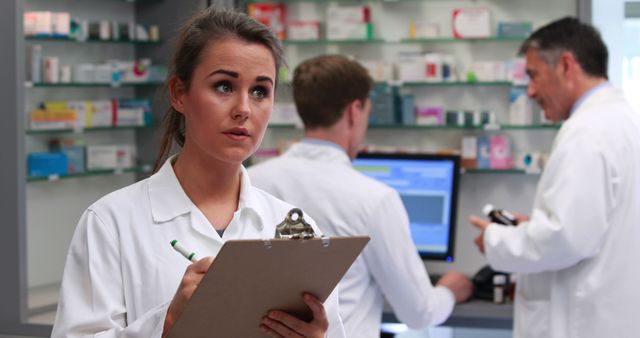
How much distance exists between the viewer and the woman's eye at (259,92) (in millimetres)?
1738

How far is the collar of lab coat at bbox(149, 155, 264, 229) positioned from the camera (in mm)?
1728

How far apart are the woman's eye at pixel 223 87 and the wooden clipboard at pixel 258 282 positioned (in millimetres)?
393

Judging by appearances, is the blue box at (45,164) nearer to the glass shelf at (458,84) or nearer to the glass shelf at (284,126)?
the glass shelf at (284,126)

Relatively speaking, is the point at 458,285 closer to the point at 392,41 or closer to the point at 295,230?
the point at 392,41

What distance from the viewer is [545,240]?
306cm

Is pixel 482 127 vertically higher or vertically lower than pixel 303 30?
lower

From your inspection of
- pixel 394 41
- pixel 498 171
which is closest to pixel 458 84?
pixel 394 41

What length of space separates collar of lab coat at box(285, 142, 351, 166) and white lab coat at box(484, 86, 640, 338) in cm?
66

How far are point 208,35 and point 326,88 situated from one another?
1430mm

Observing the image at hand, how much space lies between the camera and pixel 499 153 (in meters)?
5.75

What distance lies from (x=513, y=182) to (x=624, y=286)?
2750 mm

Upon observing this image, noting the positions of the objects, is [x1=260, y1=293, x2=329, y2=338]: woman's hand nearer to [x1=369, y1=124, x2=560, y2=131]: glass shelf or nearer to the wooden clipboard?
the wooden clipboard

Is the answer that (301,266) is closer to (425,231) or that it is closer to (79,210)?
(425,231)

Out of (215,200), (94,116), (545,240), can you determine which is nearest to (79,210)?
(94,116)
